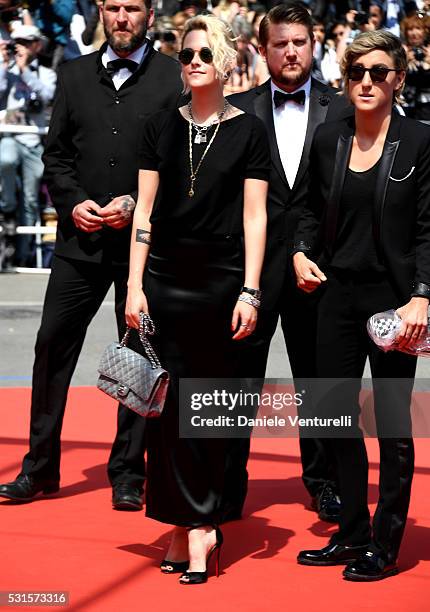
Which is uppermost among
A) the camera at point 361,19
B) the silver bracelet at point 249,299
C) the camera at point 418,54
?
the camera at point 361,19

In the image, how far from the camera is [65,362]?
20.7ft

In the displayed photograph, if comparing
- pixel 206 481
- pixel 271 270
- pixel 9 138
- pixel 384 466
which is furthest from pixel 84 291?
pixel 9 138

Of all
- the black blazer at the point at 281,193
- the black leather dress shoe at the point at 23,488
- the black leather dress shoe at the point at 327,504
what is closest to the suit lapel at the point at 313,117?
the black blazer at the point at 281,193

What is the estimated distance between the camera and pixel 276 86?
605 centimetres

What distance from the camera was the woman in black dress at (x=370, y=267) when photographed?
5039mm

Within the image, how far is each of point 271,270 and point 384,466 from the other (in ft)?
3.47

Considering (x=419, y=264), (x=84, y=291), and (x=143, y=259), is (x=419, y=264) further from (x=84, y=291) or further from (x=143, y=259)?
(x=84, y=291)

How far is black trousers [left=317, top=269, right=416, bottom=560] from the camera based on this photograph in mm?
5125

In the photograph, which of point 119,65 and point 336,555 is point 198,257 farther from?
point 119,65

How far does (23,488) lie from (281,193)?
5.76 ft

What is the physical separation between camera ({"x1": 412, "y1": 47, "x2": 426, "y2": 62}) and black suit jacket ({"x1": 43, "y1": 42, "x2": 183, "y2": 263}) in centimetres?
756

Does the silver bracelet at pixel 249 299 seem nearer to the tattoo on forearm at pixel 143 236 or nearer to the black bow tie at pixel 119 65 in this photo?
the tattoo on forearm at pixel 143 236

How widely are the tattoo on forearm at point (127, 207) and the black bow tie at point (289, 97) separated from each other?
0.76 m

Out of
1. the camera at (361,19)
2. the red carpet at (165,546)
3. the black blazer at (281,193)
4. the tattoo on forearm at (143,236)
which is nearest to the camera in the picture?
the red carpet at (165,546)
